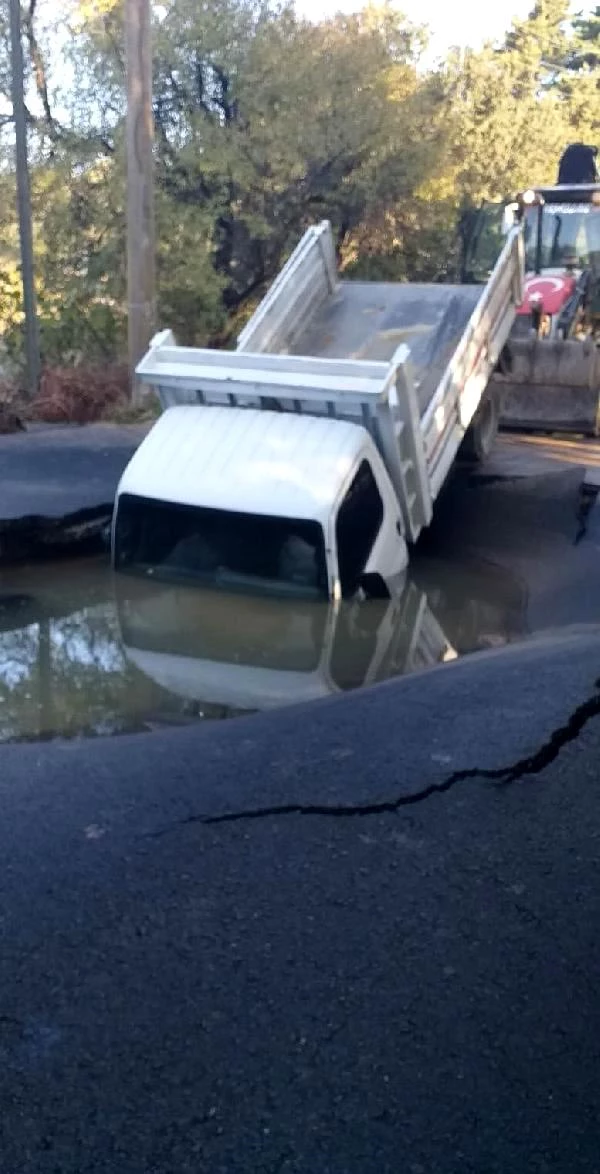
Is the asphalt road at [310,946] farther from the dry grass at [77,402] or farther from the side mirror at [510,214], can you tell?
the side mirror at [510,214]

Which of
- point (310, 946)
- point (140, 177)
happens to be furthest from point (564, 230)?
point (310, 946)

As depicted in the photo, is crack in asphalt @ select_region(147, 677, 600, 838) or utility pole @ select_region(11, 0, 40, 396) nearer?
crack in asphalt @ select_region(147, 677, 600, 838)

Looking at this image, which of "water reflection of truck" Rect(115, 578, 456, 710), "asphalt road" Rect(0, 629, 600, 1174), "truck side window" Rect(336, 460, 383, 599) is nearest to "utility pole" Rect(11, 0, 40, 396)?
"water reflection of truck" Rect(115, 578, 456, 710)

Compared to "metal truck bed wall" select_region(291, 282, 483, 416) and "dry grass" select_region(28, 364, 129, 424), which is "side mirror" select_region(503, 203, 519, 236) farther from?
"dry grass" select_region(28, 364, 129, 424)

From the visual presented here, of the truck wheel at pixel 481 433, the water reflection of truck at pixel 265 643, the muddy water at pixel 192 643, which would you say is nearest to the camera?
the muddy water at pixel 192 643

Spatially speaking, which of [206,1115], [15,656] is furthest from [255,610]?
[206,1115]

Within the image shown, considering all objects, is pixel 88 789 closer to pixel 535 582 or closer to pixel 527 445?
pixel 535 582

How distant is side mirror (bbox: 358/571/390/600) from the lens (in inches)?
367

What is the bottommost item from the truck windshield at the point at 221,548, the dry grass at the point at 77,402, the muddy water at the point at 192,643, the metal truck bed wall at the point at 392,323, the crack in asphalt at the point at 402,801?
the dry grass at the point at 77,402

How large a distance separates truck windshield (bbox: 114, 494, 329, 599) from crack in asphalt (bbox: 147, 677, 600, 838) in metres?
3.45

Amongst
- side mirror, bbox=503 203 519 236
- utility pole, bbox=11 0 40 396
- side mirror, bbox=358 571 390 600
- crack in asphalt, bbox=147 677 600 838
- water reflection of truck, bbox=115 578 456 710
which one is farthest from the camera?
utility pole, bbox=11 0 40 396

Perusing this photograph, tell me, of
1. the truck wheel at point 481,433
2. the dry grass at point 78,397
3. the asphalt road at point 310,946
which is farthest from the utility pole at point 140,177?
the asphalt road at point 310,946

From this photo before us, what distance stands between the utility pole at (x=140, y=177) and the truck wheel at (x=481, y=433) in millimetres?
5267

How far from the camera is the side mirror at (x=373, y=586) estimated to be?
9.31 metres
